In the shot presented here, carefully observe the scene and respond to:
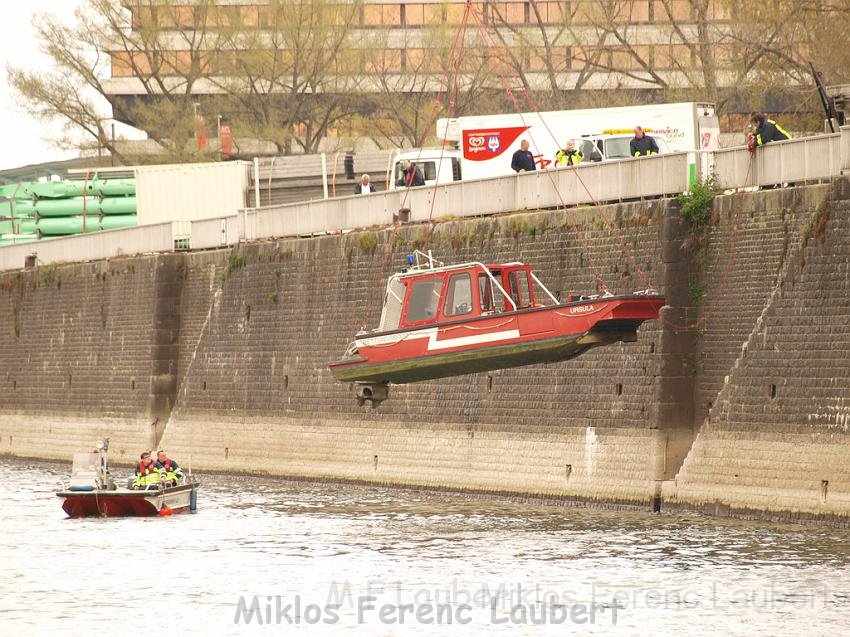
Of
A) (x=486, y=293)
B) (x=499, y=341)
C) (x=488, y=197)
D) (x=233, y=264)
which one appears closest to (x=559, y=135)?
(x=488, y=197)

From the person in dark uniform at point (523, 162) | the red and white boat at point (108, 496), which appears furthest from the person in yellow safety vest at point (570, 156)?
the red and white boat at point (108, 496)

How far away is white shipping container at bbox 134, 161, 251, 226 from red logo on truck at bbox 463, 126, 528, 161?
38.0 ft

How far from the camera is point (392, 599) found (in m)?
26.7

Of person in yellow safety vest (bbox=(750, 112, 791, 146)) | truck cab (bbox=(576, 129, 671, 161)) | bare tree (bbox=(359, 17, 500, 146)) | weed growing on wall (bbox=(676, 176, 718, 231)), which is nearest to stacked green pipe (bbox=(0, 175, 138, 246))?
bare tree (bbox=(359, 17, 500, 146))

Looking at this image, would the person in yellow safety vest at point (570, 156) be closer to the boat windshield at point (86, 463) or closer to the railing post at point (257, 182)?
the boat windshield at point (86, 463)

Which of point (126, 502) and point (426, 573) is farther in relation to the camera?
point (126, 502)

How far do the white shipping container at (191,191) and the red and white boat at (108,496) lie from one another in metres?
18.7

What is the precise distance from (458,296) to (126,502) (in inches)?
390

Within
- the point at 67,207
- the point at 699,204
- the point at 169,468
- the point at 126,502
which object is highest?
the point at 67,207

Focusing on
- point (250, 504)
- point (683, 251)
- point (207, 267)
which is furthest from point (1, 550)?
point (207, 267)

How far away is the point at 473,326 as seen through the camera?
3194cm

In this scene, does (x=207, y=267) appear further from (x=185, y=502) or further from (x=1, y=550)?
(x=1, y=550)

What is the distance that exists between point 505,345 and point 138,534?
357 inches

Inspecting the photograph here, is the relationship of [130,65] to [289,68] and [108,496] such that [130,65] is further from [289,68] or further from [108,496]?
[108,496]
